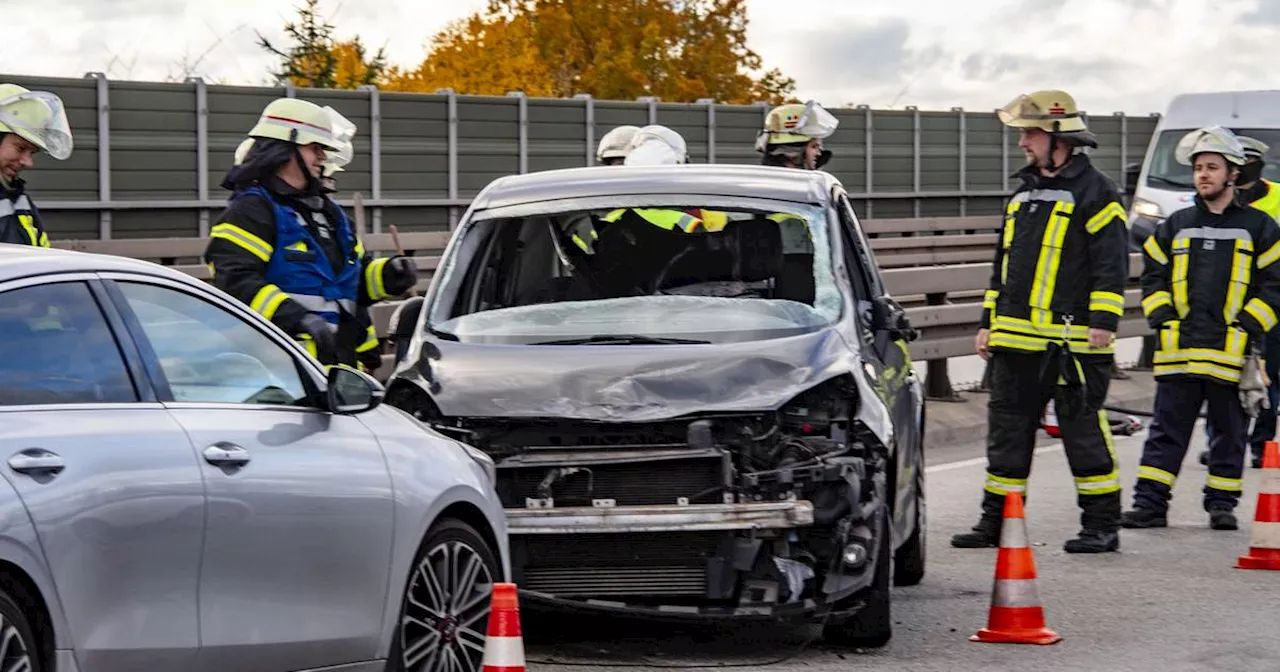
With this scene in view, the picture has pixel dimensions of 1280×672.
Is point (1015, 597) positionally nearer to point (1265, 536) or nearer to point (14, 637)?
point (1265, 536)

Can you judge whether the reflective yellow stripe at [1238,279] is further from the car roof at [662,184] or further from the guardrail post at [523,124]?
the guardrail post at [523,124]

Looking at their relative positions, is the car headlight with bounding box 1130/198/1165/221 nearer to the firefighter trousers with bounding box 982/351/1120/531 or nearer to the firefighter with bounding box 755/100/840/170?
the firefighter with bounding box 755/100/840/170

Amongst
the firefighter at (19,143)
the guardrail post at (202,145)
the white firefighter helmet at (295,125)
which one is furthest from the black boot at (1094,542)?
the guardrail post at (202,145)

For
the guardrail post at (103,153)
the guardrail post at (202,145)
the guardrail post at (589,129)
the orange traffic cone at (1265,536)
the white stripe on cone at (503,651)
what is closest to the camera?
the white stripe on cone at (503,651)

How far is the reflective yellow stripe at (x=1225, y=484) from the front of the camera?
39.3 feet

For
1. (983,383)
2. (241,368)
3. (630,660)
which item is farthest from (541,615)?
(983,383)

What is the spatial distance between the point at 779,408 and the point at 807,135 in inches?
238

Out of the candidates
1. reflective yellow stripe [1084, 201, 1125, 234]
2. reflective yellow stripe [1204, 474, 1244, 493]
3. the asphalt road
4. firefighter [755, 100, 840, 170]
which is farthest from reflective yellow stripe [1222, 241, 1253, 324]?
firefighter [755, 100, 840, 170]

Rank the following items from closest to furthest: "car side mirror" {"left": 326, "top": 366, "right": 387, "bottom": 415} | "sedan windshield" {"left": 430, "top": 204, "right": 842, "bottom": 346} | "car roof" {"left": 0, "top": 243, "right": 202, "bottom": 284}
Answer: "car roof" {"left": 0, "top": 243, "right": 202, "bottom": 284} < "car side mirror" {"left": 326, "top": 366, "right": 387, "bottom": 415} < "sedan windshield" {"left": 430, "top": 204, "right": 842, "bottom": 346}

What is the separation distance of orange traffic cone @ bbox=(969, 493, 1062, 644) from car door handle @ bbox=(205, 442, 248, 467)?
3369 millimetres

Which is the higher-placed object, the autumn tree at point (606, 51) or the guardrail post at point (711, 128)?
the autumn tree at point (606, 51)

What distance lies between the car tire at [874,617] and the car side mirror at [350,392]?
205cm

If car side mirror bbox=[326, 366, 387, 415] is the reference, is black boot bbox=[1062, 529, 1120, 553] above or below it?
below

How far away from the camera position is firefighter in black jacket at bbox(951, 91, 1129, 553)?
1079 centimetres
